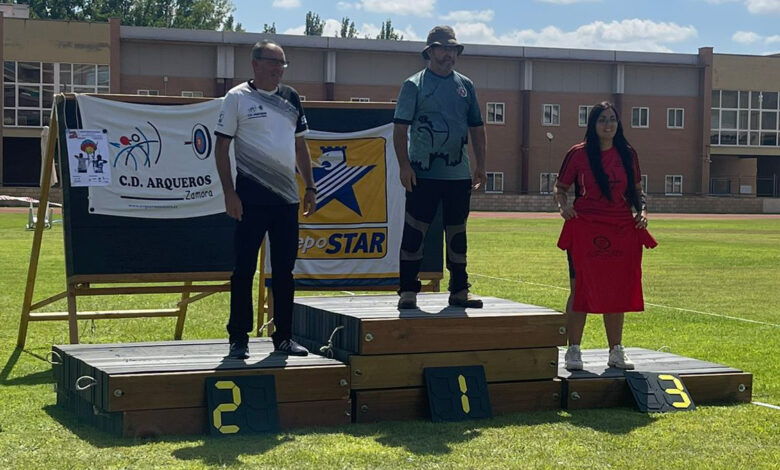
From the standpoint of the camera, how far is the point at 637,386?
798 cm

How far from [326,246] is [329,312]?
3.91m

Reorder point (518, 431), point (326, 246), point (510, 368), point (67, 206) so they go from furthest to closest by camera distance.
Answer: point (326, 246) < point (67, 206) < point (510, 368) < point (518, 431)

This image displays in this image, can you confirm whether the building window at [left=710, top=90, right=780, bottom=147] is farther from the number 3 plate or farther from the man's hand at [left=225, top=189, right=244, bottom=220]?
the man's hand at [left=225, top=189, right=244, bottom=220]

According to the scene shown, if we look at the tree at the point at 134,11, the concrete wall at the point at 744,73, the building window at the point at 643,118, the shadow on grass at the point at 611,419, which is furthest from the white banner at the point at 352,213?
the tree at the point at 134,11

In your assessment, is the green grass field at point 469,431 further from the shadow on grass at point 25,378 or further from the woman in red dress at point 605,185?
the woman in red dress at point 605,185

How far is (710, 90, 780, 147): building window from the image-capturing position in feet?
263

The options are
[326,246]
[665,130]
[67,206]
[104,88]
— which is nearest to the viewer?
[67,206]

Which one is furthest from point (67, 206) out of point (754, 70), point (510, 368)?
point (754, 70)

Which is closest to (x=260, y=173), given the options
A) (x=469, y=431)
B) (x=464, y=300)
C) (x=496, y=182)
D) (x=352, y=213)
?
(x=464, y=300)

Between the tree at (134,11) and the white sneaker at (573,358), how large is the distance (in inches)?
3870

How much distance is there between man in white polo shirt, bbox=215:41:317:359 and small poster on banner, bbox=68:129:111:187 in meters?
3.43

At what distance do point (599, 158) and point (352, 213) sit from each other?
Answer: 12.9 ft

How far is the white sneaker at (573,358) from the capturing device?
8.37 metres

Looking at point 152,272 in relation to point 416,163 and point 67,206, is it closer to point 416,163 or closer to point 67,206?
point 67,206
